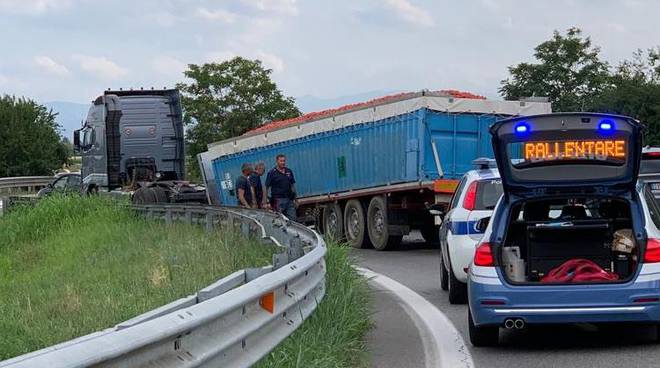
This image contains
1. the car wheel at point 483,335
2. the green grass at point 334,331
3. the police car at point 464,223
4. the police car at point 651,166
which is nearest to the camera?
the green grass at point 334,331

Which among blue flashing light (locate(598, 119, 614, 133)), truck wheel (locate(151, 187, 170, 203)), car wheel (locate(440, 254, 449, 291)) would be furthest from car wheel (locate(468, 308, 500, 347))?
truck wheel (locate(151, 187, 170, 203))

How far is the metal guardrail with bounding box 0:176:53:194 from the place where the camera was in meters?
46.1

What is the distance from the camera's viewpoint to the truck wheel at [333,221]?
23203mm

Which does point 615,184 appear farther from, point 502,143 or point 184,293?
point 184,293

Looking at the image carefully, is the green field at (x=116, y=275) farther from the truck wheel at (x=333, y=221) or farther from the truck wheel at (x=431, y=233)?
the truck wheel at (x=431, y=233)

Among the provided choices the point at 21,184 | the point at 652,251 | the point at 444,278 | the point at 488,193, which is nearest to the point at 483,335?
the point at 652,251

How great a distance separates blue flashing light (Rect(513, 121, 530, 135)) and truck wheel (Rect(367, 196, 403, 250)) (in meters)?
12.3

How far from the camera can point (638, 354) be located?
7980 mm

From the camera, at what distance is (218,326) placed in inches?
201

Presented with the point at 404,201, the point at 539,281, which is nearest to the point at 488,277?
the point at 539,281

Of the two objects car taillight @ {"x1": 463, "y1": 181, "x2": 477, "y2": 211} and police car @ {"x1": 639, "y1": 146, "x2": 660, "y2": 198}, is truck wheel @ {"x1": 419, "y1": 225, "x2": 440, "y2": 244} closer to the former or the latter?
police car @ {"x1": 639, "y1": 146, "x2": 660, "y2": 198}

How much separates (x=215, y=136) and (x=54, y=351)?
64878 millimetres

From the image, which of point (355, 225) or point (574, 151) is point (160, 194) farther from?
point (574, 151)

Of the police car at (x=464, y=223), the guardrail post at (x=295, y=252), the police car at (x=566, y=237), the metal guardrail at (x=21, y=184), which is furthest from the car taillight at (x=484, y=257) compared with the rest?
Result: the metal guardrail at (x=21, y=184)
